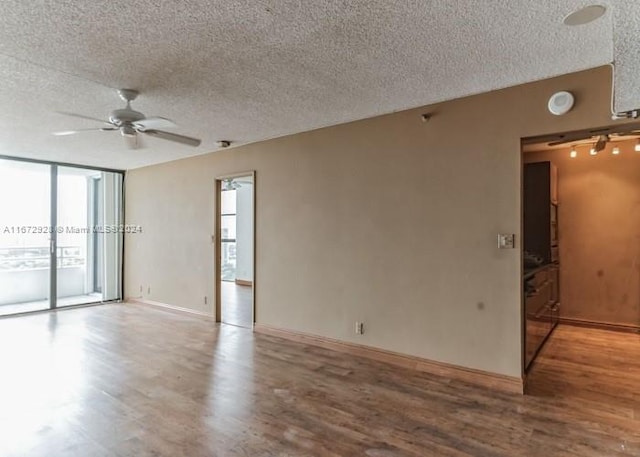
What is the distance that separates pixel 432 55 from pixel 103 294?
6.88 metres

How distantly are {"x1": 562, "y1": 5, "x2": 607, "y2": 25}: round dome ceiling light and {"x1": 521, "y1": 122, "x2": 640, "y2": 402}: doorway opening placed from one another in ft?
7.61

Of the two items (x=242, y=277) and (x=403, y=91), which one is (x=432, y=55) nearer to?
(x=403, y=91)

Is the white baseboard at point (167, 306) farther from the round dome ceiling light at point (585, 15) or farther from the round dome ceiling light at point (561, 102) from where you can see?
the round dome ceiling light at point (585, 15)

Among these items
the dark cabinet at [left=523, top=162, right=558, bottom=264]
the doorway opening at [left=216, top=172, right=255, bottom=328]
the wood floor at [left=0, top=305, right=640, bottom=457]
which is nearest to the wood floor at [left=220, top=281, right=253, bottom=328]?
the doorway opening at [left=216, top=172, right=255, bottom=328]

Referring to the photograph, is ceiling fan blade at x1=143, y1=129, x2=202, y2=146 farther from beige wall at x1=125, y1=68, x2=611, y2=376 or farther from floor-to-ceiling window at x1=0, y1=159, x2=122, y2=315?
floor-to-ceiling window at x1=0, y1=159, x2=122, y2=315

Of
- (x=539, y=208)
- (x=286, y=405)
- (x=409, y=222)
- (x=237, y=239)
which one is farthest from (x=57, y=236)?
(x=539, y=208)

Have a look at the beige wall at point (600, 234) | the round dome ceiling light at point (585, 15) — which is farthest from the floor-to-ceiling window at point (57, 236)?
the beige wall at point (600, 234)

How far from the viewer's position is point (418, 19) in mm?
2045

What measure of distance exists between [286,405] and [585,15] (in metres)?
3.05

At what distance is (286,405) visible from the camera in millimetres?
2748

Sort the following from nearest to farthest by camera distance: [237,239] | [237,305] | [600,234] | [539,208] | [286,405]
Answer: [286,405] → [539,208] → [600,234] → [237,305] → [237,239]

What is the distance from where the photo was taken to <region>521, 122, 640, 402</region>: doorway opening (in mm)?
4016

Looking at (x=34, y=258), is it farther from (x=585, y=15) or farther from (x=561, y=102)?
(x=585, y=15)

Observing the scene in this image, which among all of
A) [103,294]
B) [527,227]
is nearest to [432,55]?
[527,227]
